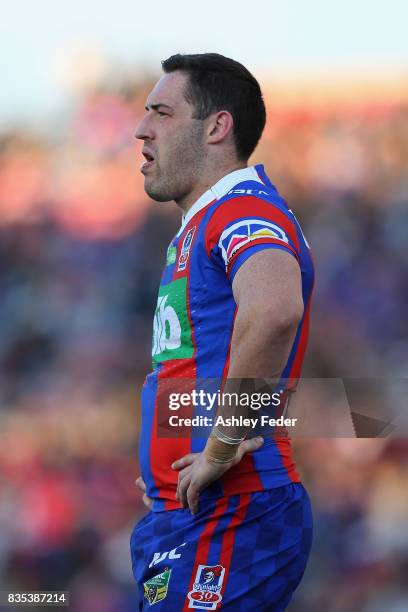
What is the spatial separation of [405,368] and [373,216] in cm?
105

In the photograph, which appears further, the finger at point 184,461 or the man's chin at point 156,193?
the man's chin at point 156,193

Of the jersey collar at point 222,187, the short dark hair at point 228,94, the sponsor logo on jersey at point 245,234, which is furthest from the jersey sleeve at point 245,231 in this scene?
the short dark hair at point 228,94

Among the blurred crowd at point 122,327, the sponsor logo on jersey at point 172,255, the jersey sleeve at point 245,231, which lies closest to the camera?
the jersey sleeve at point 245,231

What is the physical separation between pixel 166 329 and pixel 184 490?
43 cm

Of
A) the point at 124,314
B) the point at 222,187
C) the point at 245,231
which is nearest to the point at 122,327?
the point at 124,314

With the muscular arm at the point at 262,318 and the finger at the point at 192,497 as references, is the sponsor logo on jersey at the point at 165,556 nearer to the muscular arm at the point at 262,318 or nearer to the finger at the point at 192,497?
the finger at the point at 192,497

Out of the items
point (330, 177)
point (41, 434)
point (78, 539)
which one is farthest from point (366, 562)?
point (330, 177)

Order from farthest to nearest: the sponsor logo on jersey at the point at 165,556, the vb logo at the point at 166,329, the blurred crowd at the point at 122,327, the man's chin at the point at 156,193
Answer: the blurred crowd at the point at 122,327 < the man's chin at the point at 156,193 < the vb logo at the point at 166,329 < the sponsor logo on jersey at the point at 165,556

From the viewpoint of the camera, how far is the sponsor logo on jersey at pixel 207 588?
231cm

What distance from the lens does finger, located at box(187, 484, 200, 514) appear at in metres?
2.32

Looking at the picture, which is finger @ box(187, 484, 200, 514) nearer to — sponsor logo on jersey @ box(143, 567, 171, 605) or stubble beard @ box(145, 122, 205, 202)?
sponsor logo on jersey @ box(143, 567, 171, 605)

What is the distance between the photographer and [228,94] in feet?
9.02

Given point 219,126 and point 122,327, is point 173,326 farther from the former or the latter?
point 122,327

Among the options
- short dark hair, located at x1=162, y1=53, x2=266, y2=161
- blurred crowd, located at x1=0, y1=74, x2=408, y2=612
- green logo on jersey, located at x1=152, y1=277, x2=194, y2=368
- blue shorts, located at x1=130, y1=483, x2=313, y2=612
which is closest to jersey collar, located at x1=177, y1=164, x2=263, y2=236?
short dark hair, located at x1=162, y1=53, x2=266, y2=161
